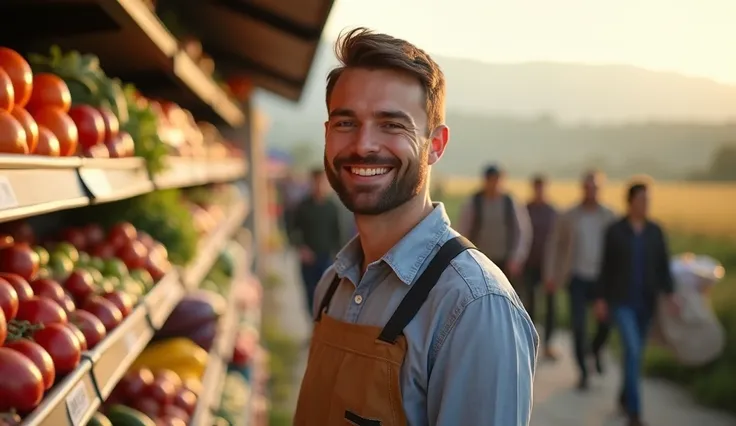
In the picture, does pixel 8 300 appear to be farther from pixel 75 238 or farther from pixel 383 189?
pixel 75 238

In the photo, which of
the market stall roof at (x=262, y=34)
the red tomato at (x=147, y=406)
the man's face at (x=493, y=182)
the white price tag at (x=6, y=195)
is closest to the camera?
the white price tag at (x=6, y=195)

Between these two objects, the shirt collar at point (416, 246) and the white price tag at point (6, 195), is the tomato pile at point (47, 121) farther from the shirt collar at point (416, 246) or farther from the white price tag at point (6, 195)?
the shirt collar at point (416, 246)

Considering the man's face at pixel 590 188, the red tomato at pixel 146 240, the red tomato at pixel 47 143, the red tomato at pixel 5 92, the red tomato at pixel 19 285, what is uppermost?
the red tomato at pixel 5 92

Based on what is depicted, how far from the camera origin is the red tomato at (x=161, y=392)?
3572mm

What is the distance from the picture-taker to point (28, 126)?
203 centimetres

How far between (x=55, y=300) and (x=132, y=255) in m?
1.19

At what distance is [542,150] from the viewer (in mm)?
36781

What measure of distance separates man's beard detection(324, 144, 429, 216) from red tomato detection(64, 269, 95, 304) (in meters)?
1.16

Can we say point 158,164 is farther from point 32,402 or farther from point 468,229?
point 468,229

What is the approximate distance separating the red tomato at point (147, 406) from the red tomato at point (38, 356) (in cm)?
155

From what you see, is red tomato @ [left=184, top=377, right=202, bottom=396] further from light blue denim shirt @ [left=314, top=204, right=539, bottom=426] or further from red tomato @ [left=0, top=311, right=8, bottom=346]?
light blue denim shirt @ [left=314, top=204, right=539, bottom=426]

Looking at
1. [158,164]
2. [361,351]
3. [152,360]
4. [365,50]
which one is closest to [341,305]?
[361,351]

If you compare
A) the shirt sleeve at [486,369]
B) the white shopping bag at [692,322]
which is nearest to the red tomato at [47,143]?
the shirt sleeve at [486,369]

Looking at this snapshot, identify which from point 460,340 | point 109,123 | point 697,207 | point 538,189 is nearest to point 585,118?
point 697,207
